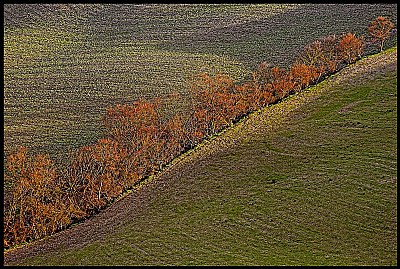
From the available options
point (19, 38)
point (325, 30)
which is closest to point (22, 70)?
point (19, 38)

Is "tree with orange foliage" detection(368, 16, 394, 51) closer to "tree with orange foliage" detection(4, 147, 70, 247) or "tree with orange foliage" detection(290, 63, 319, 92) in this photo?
"tree with orange foliage" detection(290, 63, 319, 92)

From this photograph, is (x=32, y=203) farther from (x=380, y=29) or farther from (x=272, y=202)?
(x=380, y=29)

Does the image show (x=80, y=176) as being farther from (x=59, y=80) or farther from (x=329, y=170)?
(x=59, y=80)

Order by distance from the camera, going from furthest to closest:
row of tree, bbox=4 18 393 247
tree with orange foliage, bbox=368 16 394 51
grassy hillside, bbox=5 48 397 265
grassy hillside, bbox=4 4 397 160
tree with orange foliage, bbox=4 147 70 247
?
tree with orange foliage, bbox=368 16 394 51
grassy hillside, bbox=4 4 397 160
row of tree, bbox=4 18 393 247
tree with orange foliage, bbox=4 147 70 247
grassy hillside, bbox=5 48 397 265

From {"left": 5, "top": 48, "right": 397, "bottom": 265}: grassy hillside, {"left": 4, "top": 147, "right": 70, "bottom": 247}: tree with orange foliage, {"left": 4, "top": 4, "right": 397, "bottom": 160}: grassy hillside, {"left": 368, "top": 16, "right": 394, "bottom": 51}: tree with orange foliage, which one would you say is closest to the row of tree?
{"left": 4, "top": 147, "right": 70, "bottom": 247}: tree with orange foliage

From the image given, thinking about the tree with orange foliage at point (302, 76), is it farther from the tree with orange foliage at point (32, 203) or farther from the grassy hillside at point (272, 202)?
the tree with orange foliage at point (32, 203)
